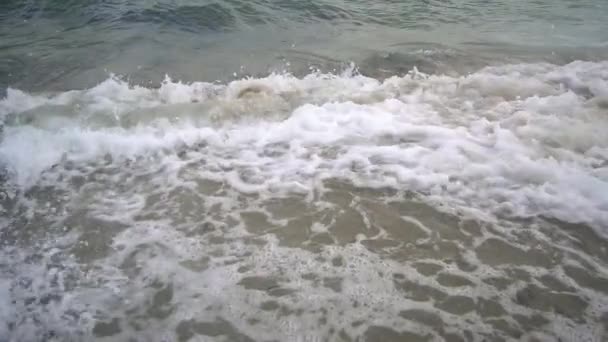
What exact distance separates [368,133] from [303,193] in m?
1.38

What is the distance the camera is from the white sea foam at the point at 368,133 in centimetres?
389

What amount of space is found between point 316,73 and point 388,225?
3957 millimetres

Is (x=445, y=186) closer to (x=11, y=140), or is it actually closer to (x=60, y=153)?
(x=60, y=153)

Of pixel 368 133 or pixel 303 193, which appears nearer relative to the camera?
pixel 303 193

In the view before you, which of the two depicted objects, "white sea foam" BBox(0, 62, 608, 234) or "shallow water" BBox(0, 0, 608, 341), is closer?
"shallow water" BBox(0, 0, 608, 341)

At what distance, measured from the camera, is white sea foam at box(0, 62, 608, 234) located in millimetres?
3895

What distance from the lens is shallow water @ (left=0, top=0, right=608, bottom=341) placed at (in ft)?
→ 8.96

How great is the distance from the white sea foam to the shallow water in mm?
28

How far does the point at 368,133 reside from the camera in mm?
4812

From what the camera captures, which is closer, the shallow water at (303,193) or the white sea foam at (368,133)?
the shallow water at (303,193)

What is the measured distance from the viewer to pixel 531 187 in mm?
3779

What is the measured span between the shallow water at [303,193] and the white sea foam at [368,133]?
0.03 meters

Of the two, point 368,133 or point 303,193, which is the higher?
point 368,133

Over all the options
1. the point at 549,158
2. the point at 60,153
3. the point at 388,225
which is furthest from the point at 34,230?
the point at 549,158
